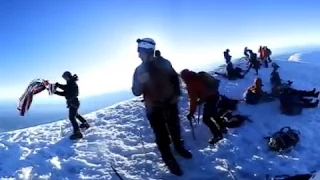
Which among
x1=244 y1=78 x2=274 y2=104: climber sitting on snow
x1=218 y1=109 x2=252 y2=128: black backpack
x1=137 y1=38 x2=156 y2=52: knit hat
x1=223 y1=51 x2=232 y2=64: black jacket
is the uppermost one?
x1=137 y1=38 x2=156 y2=52: knit hat

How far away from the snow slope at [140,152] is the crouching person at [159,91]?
92cm

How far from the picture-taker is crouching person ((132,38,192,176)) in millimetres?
8430

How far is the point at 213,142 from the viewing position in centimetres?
1096

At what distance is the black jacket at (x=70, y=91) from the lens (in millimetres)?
12992

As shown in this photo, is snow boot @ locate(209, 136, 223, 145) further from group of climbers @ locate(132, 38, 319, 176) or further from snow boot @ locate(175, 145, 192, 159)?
snow boot @ locate(175, 145, 192, 159)

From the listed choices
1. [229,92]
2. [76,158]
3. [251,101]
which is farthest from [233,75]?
[76,158]

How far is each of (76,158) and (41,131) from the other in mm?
4307

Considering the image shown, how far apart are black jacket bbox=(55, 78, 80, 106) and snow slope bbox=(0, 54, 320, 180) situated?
4.53ft

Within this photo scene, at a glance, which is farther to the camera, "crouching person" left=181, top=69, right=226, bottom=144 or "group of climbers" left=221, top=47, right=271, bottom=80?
"group of climbers" left=221, top=47, right=271, bottom=80

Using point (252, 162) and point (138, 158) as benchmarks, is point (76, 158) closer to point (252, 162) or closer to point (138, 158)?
point (138, 158)

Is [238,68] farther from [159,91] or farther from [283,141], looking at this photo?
[159,91]

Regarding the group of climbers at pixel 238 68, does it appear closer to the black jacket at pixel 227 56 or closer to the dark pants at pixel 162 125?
the black jacket at pixel 227 56

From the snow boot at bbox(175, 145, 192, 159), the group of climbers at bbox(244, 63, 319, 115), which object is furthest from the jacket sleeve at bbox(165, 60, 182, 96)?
the group of climbers at bbox(244, 63, 319, 115)

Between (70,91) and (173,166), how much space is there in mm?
5774
